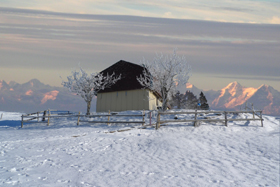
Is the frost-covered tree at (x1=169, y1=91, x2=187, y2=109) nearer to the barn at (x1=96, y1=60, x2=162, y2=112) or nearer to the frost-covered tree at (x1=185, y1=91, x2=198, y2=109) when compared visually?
the frost-covered tree at (x1=185, y1=91, x2=198, y2=109)

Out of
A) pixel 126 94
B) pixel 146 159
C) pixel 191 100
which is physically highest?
pixel 191 100

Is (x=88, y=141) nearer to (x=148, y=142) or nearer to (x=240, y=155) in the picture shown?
(x=148, y=142)

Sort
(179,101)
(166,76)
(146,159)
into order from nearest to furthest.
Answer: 1. (146,159)
2. (166,76)
3. (179,101)

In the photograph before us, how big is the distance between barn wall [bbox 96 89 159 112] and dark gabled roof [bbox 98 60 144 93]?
2.04 feet

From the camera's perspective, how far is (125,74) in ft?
124

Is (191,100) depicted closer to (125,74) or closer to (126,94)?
(125,74)

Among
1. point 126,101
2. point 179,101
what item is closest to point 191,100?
point 179,101

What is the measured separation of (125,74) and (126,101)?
444 cm

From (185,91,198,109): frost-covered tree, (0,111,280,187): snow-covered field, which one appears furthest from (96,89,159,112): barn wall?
(185,91,198,109): frost-covered tree

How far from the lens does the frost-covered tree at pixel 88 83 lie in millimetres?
37906

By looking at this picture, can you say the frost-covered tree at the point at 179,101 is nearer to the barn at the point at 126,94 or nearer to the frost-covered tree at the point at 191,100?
the frost-covered tree at the point at 191,100

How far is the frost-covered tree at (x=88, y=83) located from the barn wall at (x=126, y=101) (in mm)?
1741

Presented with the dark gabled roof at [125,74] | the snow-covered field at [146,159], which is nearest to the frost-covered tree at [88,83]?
the dark gabled roof at [125,74]

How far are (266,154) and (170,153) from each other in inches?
232
